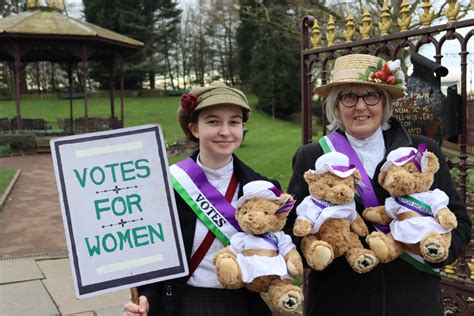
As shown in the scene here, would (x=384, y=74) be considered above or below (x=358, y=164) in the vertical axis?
above

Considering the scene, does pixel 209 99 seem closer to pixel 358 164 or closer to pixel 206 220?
pixel 206 220

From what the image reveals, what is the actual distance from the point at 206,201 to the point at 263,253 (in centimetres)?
36

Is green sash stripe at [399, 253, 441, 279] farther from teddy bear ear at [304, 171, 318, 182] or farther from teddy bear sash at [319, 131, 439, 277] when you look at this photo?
teddy bear ear at [304, 171, 318, 182]

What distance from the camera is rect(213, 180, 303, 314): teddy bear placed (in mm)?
2055

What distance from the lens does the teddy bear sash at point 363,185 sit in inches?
88.7

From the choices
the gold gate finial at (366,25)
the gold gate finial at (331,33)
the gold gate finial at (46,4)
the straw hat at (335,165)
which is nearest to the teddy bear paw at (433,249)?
the straw hat at (335,165)

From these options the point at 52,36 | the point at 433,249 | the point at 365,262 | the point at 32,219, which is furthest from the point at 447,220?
the point at 52,36

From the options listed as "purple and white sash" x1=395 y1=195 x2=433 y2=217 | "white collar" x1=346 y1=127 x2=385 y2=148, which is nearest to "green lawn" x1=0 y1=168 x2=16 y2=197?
"white collar" x1=346 y1=127 x2=385 y2=148

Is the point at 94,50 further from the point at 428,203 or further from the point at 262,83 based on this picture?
the point at 428,203

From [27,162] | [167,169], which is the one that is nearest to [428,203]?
[167,169]

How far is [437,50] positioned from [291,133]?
21.7 m

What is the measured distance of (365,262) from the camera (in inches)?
83.5

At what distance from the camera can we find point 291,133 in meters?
25.0

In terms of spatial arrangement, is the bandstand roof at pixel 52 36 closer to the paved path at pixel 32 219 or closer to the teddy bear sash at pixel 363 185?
the paved path at pixel 32 219
